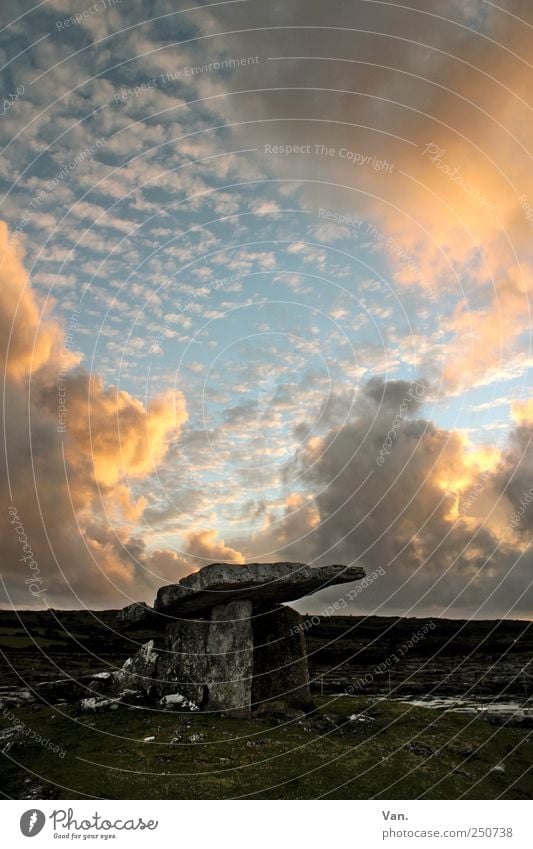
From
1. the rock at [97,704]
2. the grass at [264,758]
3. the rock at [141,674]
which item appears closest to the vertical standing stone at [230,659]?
the grass at [264,758]

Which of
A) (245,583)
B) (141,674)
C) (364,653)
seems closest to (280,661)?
(245,583)

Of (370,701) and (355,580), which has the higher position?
(355,580)

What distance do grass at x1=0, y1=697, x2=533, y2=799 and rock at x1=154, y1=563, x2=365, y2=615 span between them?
3.35m

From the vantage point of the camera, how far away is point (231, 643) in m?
18.8

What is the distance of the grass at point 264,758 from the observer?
12.0 m

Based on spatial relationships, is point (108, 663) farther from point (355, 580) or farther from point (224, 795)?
point (224, 795)

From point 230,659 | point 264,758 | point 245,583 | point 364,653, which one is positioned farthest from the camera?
point 364,653

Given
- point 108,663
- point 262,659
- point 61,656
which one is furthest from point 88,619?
point 262,659

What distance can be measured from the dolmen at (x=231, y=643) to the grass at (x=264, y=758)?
131 cm

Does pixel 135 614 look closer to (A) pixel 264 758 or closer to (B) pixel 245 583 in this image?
(B) pixel 245 583

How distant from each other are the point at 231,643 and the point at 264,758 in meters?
5.51

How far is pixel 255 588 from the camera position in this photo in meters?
18.4
